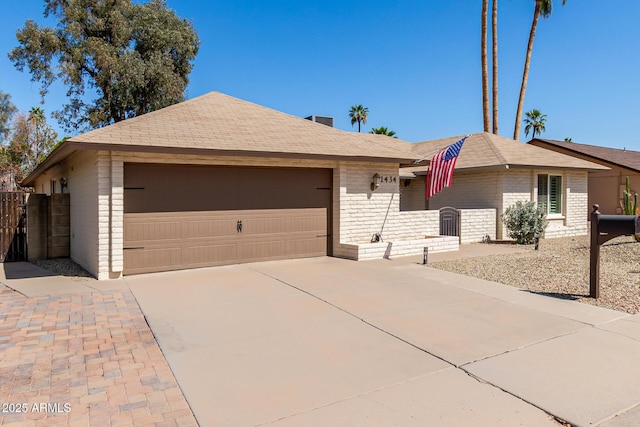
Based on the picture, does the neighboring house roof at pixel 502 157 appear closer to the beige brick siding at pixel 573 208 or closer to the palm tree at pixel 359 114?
the beige brick siding at pixel 573 208

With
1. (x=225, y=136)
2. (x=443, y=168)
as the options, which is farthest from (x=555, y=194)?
(x=225, y=136)

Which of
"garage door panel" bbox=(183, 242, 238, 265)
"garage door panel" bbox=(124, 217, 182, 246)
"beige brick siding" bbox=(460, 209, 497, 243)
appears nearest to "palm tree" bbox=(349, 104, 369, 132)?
"beige brick siding" bbox=(460, 209, 497, 243)

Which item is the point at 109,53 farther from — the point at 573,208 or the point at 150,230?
the point at 573,208

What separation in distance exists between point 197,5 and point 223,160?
1754 cm

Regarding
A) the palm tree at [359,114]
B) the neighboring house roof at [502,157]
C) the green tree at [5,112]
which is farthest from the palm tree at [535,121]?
the green tree at [5,112]

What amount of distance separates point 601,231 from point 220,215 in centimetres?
732

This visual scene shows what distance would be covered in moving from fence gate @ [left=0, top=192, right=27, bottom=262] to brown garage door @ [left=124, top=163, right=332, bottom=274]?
4.88 metres

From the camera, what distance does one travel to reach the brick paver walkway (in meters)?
3.21

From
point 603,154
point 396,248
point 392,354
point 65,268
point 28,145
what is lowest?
point 392,354

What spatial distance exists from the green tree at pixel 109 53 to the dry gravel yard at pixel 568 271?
19.0m

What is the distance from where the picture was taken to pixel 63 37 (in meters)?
21.5

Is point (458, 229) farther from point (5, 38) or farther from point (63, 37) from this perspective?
point (5, 38)

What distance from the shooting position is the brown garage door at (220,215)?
8.62 metres

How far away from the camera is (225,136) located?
9.59 metres
